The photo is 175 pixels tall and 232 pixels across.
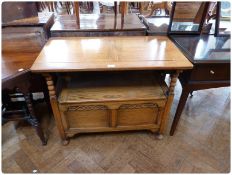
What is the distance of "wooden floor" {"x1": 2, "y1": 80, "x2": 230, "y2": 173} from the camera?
3.75ft

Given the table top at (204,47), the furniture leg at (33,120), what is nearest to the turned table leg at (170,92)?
the table top at (204,47)

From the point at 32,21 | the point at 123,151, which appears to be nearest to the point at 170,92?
the point at 123,151

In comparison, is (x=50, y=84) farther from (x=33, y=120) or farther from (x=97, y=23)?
(x=97, y=23)

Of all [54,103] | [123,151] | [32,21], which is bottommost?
[123,151]

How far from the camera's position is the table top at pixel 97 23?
123 centimetres

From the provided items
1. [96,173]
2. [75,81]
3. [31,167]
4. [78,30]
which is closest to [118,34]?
[78,30]

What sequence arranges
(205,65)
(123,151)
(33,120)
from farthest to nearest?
(123,151) → (33,120) → (205,65)

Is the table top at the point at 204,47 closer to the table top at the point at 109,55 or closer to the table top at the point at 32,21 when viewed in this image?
the table top at the point at 109,55

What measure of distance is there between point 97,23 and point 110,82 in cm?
49

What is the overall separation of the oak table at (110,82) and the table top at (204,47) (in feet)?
0.20

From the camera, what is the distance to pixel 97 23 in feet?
4.34

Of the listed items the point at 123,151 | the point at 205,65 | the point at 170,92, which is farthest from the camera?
the point at 123,151

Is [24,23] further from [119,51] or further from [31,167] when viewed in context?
[31,167]

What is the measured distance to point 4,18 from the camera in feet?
3.59
